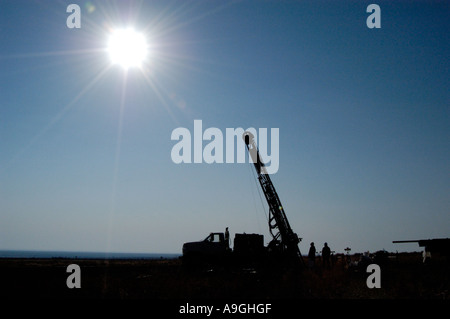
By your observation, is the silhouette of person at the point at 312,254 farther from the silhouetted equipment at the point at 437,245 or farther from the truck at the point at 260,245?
the silhouetted equipment at the point at 437,245

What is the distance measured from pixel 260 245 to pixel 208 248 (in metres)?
3.16

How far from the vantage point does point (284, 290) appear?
50.1 feet

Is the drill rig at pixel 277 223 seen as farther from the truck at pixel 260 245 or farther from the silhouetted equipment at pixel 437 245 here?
the silhouetted equipment at pixel 437 245

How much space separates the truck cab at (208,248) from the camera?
2486 centimetres

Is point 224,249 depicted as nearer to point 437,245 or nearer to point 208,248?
point 208,248

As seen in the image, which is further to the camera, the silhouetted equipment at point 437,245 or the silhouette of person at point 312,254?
the silhouetted equipment at point 437,245

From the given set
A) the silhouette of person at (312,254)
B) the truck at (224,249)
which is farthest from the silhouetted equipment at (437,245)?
the truck at (224,249)

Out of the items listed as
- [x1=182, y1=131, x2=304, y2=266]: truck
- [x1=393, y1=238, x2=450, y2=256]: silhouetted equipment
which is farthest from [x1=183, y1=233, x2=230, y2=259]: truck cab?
[x1=393, y1=238, x2=450, y2=256]: silhouetted equipment

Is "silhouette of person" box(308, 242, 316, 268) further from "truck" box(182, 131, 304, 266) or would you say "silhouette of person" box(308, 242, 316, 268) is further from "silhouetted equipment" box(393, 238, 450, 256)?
"silhouetted equipment" box(393, 238, 450, 256)

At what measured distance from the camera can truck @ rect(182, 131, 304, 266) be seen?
24.8m

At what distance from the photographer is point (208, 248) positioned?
25.0 meters
